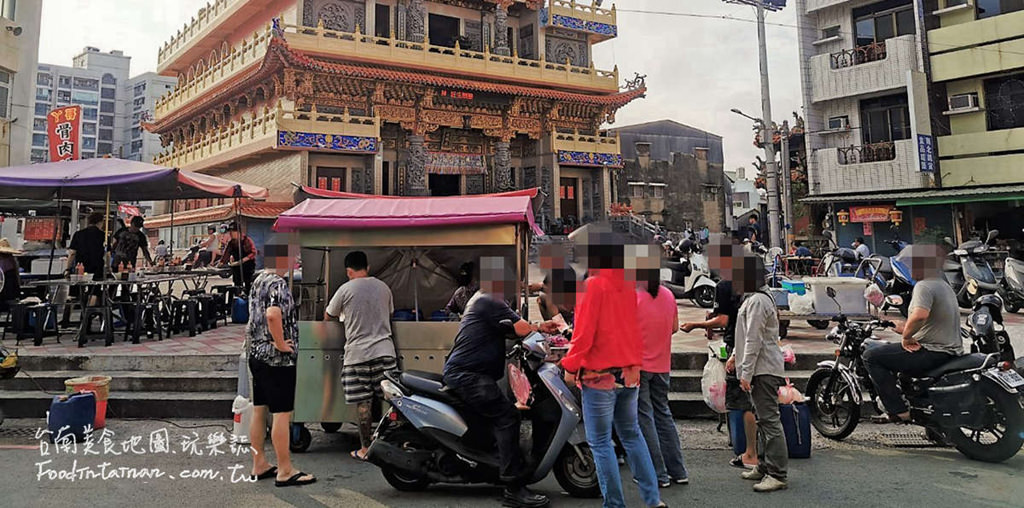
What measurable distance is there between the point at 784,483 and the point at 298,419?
153 inches

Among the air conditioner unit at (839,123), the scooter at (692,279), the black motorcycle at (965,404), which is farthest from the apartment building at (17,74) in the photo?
the air conditioner unit at (839,123)

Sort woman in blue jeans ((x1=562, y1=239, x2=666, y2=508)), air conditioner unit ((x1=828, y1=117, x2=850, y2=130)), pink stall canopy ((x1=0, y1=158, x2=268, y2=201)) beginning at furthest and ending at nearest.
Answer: air conditioner unit ((x1=828, y1=117, x2=850, y2=130))
pink stall canopy ((x1=0, y1=158, x2=268, y2=201))
woman in blue jeans ((x1=562, y1=239, x2=666, y2=508))

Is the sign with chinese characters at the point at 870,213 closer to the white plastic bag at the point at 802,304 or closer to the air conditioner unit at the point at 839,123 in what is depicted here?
the air conditioner unit at the point at 839,123

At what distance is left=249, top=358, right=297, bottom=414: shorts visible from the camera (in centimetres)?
401

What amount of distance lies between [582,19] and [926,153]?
52.5ft

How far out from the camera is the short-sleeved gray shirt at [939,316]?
4521mm

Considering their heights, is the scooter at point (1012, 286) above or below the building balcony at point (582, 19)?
below

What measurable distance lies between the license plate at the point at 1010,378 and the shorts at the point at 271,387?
5433 millimetres

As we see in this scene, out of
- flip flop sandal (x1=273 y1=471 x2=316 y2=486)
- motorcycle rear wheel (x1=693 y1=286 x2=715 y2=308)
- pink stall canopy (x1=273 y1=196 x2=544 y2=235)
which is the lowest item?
flip flop sandal (x1=273 y1=471 x2=316 y2=486)

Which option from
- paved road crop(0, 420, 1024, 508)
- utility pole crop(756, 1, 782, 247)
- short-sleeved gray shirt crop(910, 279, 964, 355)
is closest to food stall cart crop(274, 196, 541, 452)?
paved road crop(0, 420, 1024, 508)

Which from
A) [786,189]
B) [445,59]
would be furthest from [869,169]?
[445,59]

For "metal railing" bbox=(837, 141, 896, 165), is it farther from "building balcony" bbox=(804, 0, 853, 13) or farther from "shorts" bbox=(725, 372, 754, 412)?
"shorts" bbox=(725, 372, 754, 412)

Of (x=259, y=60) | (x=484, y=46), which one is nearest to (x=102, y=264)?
(x=259, y=60)

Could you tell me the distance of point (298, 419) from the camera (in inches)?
190
